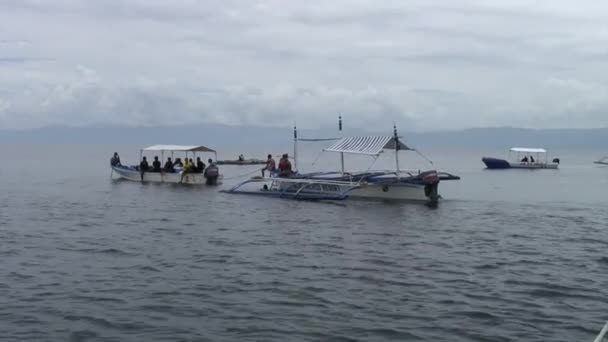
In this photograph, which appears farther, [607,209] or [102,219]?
[607,209]

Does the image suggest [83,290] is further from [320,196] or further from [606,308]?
[320,196]

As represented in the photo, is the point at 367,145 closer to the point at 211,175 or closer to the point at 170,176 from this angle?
the point at 211,175

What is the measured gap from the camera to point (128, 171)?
5466 centimetres

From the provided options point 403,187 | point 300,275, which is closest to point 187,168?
point 403,187

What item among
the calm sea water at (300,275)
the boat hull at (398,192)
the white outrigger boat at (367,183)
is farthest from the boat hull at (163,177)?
the boat hull at (398,192)

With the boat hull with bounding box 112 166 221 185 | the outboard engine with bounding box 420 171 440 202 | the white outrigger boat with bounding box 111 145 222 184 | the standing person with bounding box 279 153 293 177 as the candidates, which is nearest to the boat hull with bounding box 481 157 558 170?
the white outrigger boat with bounding box 111 145 222 184

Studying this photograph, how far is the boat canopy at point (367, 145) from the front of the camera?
124 ft

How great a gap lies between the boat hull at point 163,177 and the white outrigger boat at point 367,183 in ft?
26.9

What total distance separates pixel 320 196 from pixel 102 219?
1193cm

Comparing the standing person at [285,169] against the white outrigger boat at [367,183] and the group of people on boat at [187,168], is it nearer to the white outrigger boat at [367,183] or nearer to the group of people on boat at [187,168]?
the white outrigger boat at [367,183]

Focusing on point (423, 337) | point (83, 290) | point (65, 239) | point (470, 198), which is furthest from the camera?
point (470, 198)

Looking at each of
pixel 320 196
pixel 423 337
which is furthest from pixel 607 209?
pixel 423 337

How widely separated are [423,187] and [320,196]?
17.5ft

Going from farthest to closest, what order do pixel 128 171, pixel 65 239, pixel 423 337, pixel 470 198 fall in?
pixel 128 171
pixel 470 198
pixel 65 239
pixel 423 337
